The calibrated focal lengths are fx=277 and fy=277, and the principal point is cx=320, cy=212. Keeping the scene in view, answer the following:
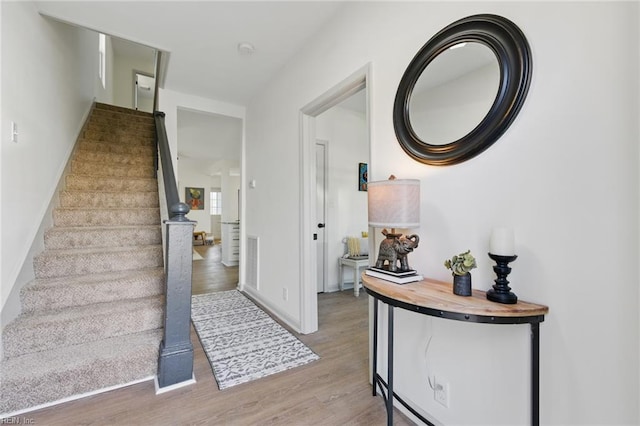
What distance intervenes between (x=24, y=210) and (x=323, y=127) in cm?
308

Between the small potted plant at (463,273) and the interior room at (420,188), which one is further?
the small potted plant at (463,273)

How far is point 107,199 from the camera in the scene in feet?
9.68

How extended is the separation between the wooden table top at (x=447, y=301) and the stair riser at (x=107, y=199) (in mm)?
2875

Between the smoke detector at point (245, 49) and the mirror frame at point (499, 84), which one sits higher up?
the smoke detector at point (245, 49)

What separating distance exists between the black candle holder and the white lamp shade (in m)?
0.39

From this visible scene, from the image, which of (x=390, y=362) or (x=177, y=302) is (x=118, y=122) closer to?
(x=177, y=302)

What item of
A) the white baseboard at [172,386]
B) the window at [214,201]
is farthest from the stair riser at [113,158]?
the window at [214,201]

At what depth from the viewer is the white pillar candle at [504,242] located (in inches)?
39.0

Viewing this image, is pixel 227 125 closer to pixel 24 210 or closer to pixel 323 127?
pixel 323 127

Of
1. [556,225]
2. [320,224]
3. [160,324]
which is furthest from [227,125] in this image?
[556,225]

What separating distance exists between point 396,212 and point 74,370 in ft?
6.53

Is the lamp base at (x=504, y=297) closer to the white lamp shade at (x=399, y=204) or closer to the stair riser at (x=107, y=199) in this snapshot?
the white lamp shade at (x=399, y=204)

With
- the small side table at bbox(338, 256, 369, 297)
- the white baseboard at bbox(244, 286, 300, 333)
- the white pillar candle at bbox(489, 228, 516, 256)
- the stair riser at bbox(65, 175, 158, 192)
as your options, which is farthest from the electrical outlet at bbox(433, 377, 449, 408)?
the stair riser at bbox(65, 175, 158, 192)

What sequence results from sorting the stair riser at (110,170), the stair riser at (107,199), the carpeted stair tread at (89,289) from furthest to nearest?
the stair riser at (110,170)
the stair riser at (107,199)
the carpeted stair tread at (89,289)
